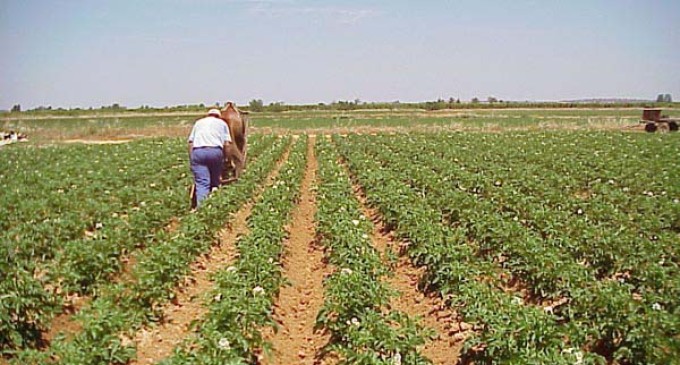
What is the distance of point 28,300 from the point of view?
5.04 m

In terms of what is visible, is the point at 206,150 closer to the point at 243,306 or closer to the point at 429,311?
the point at 429,311

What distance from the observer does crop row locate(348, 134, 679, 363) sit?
180 inches

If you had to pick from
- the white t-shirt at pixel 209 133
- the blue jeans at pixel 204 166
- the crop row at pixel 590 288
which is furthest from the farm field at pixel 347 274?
the white t-shirt at pixel 209 133

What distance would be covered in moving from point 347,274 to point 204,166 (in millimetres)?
5603

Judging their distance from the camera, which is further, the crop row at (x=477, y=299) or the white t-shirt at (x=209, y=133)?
the white t-shirt at (x=209, y=133)

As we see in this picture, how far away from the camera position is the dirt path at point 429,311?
18.5ft

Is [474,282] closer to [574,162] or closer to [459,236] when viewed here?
[459,236]

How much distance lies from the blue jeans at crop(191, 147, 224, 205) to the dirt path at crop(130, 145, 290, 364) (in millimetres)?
1205

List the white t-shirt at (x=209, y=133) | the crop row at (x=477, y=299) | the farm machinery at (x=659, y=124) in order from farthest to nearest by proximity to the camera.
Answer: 1. the farm machinery at (x=659, y=124)
2. the white t-shirt at (x=209, y=133)
3. the crop row at (x=477, y=299)

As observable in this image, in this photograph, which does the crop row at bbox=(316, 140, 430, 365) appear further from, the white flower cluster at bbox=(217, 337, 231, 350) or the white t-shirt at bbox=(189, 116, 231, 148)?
the white t-shirt at bbox=(189, 116, 231, 148)

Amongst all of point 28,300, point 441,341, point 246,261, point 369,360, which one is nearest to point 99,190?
point 246,261

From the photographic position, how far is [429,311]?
6.65 m

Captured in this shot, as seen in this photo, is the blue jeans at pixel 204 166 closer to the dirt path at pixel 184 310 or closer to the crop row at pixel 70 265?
the crop row at pixel 70 265

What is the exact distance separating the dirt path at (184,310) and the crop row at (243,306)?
0.83ft
